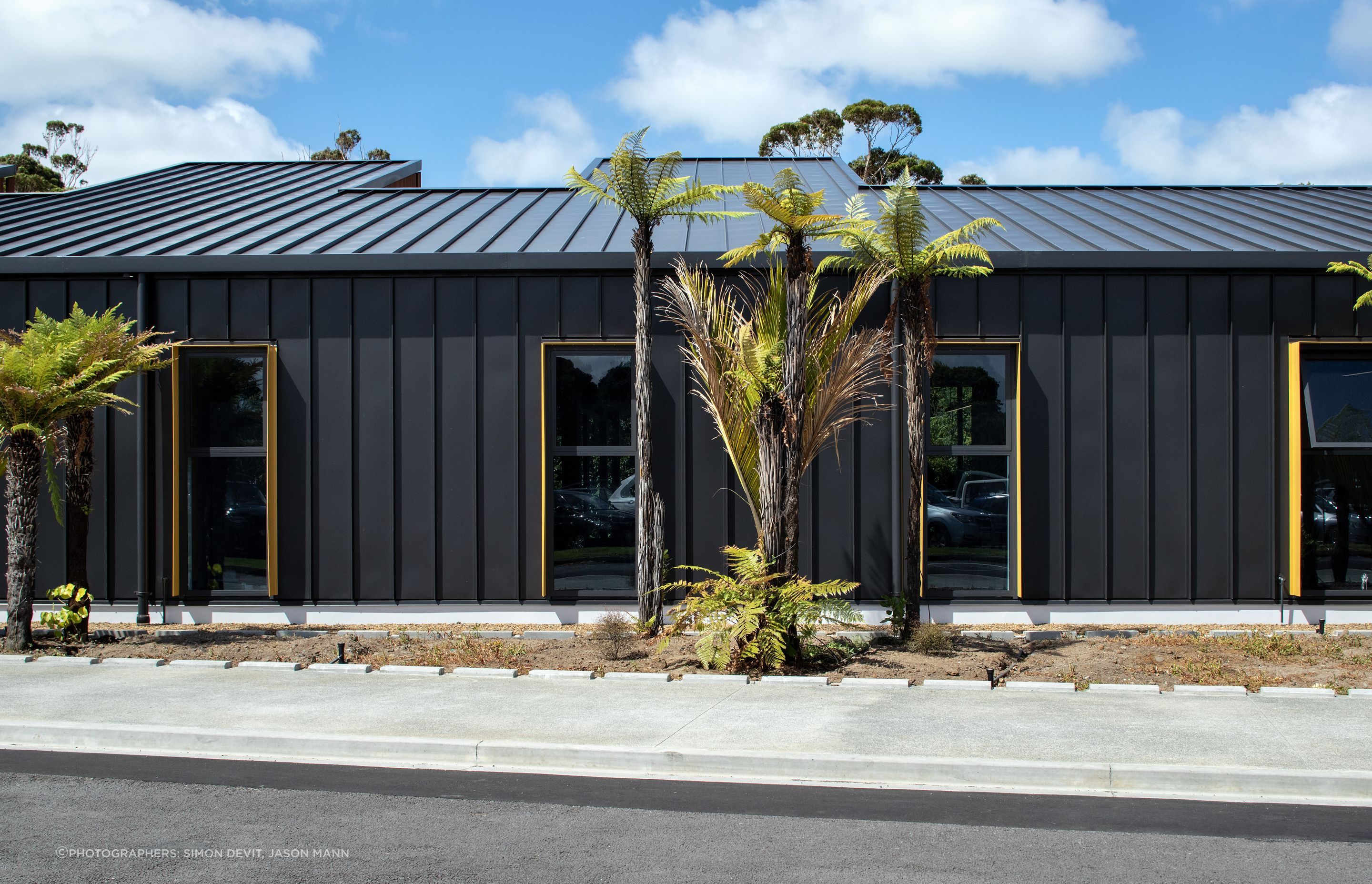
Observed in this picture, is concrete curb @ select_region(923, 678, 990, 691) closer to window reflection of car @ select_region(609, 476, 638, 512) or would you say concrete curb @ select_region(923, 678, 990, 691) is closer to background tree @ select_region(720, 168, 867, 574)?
background tree @ select_region(720, 168, 867, 574)

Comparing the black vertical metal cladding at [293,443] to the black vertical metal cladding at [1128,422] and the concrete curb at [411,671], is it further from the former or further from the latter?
the black vertical metal cladding at [1128,422]

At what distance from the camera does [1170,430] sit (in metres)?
10.2

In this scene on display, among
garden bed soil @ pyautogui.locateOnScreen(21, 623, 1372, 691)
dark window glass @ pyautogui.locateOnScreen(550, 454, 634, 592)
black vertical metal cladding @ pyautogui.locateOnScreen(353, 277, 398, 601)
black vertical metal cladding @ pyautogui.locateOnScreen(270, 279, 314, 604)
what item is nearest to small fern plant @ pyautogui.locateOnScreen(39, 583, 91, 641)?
garden bed soil @ pyautogui.locateOnScreen(21, 623, 1372, 691)

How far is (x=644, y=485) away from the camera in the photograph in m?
9.39

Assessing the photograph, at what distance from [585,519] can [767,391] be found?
3139mm

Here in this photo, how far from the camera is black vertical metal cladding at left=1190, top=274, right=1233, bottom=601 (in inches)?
400

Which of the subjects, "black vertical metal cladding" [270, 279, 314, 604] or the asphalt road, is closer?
the asphalt road

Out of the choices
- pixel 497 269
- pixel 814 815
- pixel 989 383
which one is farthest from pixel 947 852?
pixel 497 269

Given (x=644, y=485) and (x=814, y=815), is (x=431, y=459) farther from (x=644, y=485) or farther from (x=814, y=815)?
(x=814, y=815)

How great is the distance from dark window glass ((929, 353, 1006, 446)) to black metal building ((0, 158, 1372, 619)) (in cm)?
2

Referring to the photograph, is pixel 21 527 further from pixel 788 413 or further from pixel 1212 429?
pixel 1212 429

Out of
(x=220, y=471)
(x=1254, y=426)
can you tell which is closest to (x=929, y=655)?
(x=1254, y=426)

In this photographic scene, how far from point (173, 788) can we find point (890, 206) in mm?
6883

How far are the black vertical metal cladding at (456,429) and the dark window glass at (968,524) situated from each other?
5.01m
